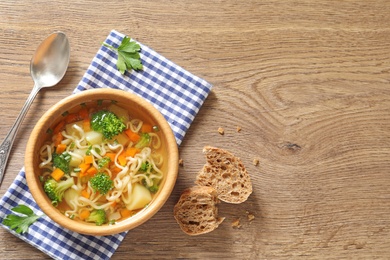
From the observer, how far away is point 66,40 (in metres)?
3.28

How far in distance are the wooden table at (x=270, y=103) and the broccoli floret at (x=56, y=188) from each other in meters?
0.35

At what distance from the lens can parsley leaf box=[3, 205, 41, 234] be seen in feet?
10.2

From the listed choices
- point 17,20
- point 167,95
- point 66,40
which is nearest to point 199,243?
point 167,95

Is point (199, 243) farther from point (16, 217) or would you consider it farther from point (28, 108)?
point (28, 108)

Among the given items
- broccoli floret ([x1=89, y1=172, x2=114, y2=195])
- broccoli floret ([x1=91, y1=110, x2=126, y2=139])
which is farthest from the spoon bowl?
broccoli floret ([x1=89, y1=172, x2=114, y2=195])

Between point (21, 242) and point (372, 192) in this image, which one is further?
point (372, 192)

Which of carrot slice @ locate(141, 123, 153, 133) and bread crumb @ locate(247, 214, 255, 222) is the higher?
carrot slice @ locate(141, 123, 153, 133)

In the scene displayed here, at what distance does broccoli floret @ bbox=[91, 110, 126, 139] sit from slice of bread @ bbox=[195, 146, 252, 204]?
53 centimetres

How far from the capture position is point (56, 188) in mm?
3010

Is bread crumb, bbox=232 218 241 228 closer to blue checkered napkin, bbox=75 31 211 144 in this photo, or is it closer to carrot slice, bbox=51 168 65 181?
blue checkered napkin, bbox=75 31 211 144

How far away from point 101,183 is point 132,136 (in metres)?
0.31

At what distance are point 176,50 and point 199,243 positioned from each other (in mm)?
1146

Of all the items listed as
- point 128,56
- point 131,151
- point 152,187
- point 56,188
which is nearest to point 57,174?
point 56,188

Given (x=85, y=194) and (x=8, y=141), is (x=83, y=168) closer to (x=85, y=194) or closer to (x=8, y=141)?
(x=85, y=194)
